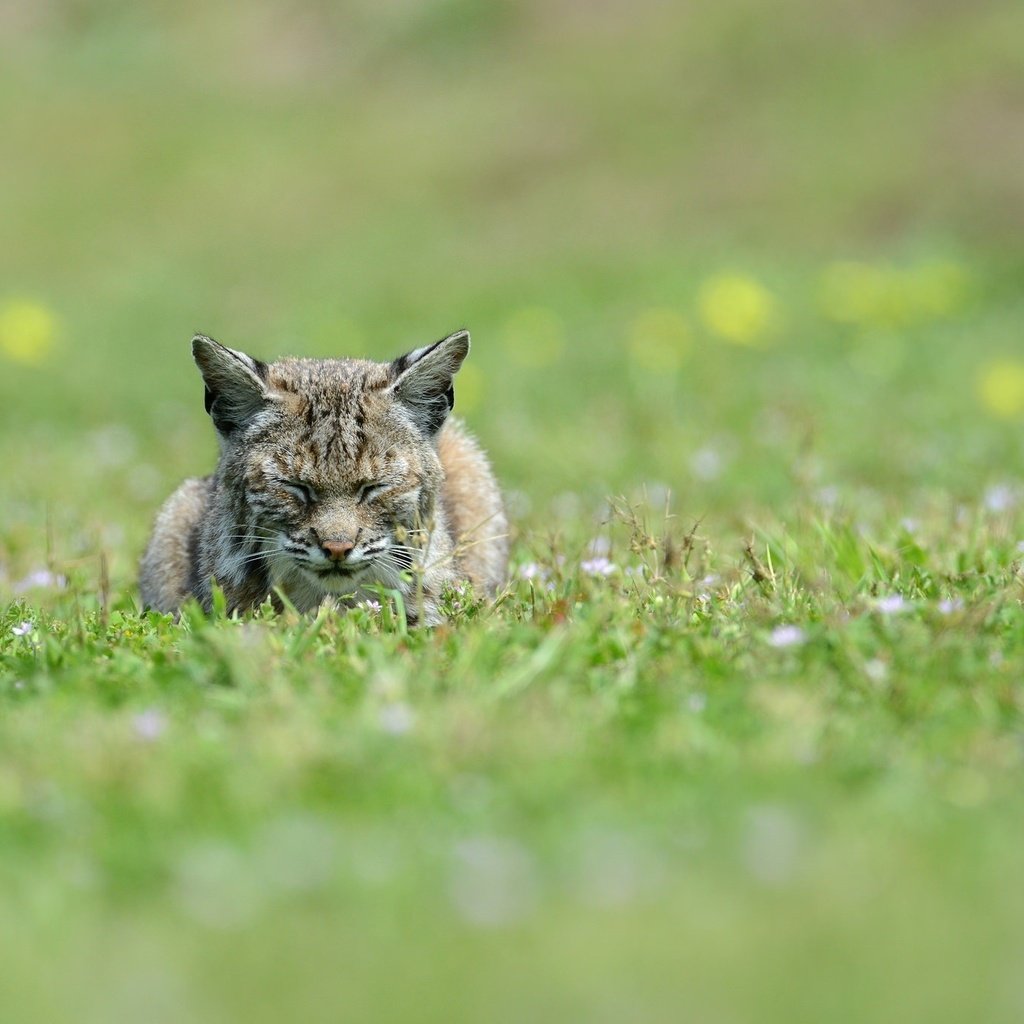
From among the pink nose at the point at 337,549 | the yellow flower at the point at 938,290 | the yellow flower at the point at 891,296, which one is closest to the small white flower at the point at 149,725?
the pink nose at the point at 337,549

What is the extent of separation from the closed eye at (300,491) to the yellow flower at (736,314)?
9.83 m

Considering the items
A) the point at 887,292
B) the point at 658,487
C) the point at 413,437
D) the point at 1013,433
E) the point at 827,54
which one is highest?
the point at 827,54

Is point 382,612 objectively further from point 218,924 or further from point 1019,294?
point 1019,294

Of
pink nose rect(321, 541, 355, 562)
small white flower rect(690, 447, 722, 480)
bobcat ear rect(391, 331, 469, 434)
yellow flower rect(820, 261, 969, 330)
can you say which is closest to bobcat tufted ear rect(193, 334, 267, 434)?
bobcat ear rect(391, 331, 469, 434)

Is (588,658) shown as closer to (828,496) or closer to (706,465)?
(828,496)

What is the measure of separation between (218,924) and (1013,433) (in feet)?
32.1

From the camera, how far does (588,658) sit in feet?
16.1

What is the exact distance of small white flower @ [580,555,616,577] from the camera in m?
6.39

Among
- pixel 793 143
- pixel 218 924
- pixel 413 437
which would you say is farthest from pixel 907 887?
pixel 793 143

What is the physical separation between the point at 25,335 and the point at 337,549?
10897 millimetres

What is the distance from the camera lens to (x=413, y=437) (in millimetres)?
6539

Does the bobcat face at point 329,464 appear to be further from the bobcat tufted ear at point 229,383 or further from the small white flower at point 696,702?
the small white flower at point 696,702

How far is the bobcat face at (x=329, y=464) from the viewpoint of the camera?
6.17 metres

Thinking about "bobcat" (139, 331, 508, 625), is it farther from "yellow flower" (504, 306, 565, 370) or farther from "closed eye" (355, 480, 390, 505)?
"yellow flower" (504, 306, 565, 370)
